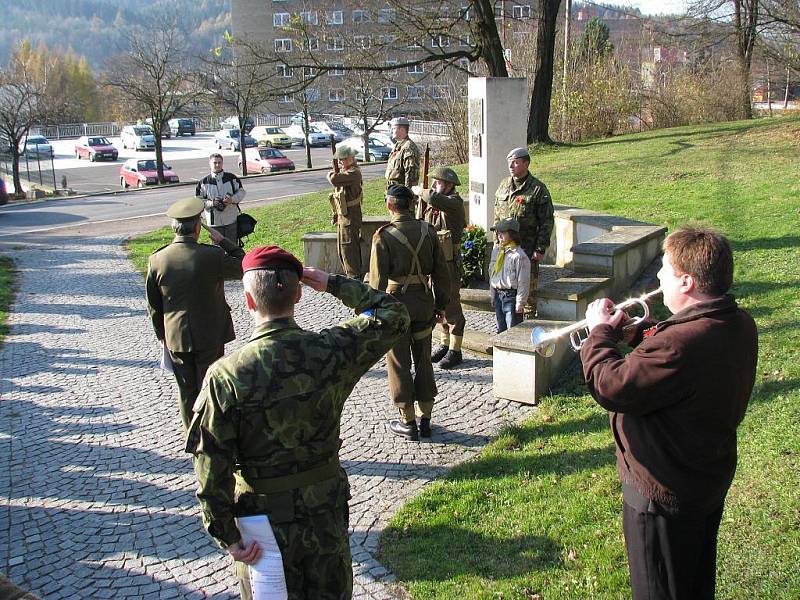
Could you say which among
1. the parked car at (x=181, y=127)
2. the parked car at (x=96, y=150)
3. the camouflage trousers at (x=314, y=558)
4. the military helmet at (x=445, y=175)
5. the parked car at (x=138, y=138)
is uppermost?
the parked car at (x=181, y=127)

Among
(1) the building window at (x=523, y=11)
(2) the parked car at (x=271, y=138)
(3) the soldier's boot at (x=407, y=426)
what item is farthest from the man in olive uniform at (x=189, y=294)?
(2) the parked car at (x=271, y=138)

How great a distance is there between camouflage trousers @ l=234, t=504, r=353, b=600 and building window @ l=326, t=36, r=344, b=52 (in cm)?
2297

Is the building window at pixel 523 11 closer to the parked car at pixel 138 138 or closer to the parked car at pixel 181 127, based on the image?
the parked car at pixel 138 138

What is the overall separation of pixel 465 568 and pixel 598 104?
2540 centimetres

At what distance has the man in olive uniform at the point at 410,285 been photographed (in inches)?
251

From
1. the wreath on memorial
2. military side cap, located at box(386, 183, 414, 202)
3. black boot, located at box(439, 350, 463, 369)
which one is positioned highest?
military side cap, located at box(386, 183, 414, 202)

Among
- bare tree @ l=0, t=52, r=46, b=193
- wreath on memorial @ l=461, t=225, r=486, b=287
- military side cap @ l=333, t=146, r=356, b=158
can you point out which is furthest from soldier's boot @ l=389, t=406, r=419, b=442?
bare tree @ l=0, t=52, r=46, b=193

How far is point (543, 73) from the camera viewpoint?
22.8 meters

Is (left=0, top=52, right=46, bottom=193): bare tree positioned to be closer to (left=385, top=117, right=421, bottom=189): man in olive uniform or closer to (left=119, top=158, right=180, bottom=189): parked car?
(left=119, top=158, right=180, bottom=189): parked car

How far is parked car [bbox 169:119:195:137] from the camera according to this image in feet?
224


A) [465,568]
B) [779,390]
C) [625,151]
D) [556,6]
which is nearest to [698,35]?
[556,6]

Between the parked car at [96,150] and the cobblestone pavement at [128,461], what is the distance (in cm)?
4581

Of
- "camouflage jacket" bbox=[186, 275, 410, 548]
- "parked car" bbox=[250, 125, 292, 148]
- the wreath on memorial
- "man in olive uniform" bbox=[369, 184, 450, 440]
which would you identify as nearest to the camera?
"camouflage jacket" bbox=[186, 275, 410, 548]

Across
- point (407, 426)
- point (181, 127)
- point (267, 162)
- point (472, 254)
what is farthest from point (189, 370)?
point (181, 127)
